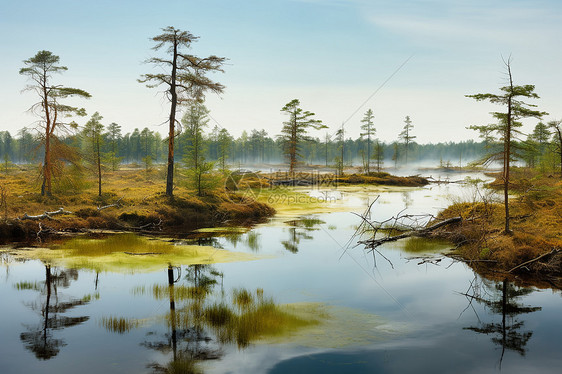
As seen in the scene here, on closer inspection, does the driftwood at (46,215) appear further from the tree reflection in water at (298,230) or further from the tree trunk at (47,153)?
the tree reflection in water at (298,230)

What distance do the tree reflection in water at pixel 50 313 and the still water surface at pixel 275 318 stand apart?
0.04 m

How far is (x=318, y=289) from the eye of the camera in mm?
11836

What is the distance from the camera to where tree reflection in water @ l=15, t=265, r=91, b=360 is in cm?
773

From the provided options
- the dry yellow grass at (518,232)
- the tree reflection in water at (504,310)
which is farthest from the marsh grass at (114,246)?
the dry yellow grass at (518,232)

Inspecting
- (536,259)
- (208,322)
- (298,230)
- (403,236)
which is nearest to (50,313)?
(208,322)

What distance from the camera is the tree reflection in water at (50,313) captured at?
7.73 meters

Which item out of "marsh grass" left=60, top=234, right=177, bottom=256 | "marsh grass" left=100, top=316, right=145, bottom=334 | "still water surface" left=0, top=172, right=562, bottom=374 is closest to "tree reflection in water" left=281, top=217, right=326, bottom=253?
"still water surface" left=0, top=172, right=562, bottom=374

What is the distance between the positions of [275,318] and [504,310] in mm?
6316

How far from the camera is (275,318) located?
30.9 feet

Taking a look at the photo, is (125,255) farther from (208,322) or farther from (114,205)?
(114,205)

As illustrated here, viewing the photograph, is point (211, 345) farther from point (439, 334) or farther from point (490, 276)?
point (490, 276)

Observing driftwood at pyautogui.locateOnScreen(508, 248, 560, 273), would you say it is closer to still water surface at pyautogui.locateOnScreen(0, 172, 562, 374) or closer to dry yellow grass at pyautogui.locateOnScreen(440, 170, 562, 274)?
dry yellow grass at pyautogui.locateOnScreen(440, 170, 562, 274)

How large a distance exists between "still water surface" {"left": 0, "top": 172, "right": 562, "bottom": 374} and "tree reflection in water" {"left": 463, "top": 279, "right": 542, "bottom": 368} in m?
0.05

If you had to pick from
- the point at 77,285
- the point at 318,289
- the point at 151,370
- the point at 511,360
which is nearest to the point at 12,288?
the point at 77,285
